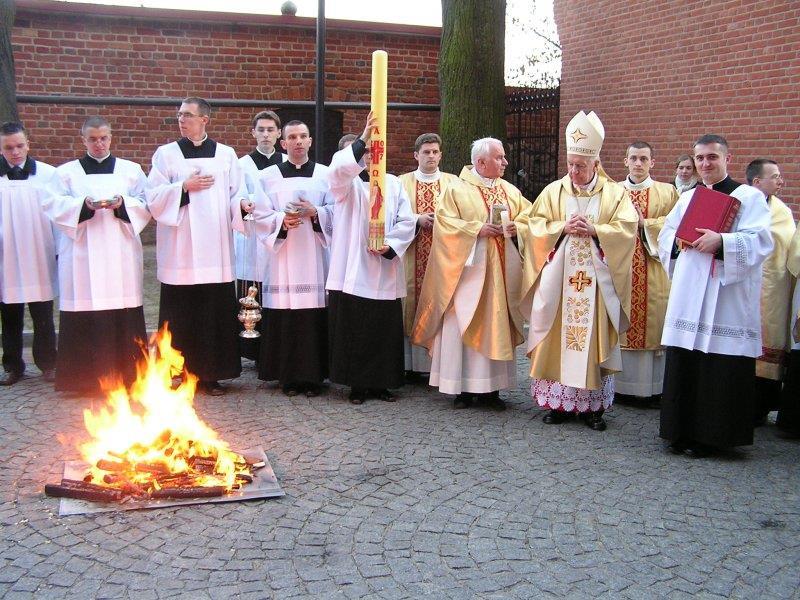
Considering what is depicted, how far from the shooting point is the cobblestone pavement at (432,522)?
3.83 m

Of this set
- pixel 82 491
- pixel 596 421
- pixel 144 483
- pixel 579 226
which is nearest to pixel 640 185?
pixel 579 226

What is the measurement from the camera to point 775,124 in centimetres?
1043

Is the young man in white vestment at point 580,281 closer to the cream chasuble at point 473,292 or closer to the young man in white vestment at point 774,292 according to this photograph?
the cream chasuble at point 473,292

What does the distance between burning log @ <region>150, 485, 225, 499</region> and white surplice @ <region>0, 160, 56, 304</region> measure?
130 inches

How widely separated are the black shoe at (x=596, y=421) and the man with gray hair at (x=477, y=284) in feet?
2.46

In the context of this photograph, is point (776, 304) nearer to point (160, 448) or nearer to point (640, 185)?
point (640, 185)

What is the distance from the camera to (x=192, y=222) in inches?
269

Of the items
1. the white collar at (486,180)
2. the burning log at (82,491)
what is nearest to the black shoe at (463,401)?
the white collar at (486,180)

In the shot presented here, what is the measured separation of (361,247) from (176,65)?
27.3ft

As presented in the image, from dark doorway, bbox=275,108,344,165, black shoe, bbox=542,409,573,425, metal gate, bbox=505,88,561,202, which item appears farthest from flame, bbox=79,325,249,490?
metal gate, bbox=505,88,561,202

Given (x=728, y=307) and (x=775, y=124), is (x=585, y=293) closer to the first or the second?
(x=728, y=307)

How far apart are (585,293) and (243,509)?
3.03 m

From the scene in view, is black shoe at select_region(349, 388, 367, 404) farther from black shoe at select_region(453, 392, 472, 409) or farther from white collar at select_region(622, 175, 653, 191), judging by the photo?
white collar at select_region(622, 175, 653, 191)

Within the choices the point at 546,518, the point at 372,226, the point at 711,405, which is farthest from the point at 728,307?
the point at 372,226
